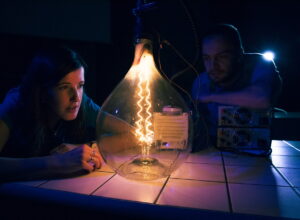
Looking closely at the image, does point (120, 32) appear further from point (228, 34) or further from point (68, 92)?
point (68, 92)

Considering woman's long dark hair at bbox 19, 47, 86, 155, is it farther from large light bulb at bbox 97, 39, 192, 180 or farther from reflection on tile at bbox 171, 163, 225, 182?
reflection on tile at bbox 171, 163, 225, 182

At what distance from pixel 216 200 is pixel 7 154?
900 mm

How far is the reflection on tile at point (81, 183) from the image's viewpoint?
2.01 feet

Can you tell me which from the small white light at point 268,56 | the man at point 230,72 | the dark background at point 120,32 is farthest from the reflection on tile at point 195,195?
the dark background at point 120,32

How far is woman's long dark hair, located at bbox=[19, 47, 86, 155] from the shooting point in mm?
996

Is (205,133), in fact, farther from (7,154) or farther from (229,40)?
(7,154)

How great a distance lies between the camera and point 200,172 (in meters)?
0.74

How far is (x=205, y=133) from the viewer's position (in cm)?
112

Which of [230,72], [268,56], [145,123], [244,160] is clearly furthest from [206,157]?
[268,56]

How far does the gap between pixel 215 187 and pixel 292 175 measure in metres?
0.27

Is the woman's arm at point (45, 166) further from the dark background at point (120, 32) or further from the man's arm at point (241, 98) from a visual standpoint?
the dark background at point (120, 32)

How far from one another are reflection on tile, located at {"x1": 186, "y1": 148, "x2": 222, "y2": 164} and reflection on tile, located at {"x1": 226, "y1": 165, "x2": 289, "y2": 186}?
0.09 meters

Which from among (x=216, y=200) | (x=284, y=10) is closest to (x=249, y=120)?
(x=216, y=200)

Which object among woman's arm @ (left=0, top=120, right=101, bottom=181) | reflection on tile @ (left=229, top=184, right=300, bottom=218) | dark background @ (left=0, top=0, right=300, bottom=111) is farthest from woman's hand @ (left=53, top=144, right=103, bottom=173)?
dark background @ (left=0, top=0, right=300, bottom=111)
